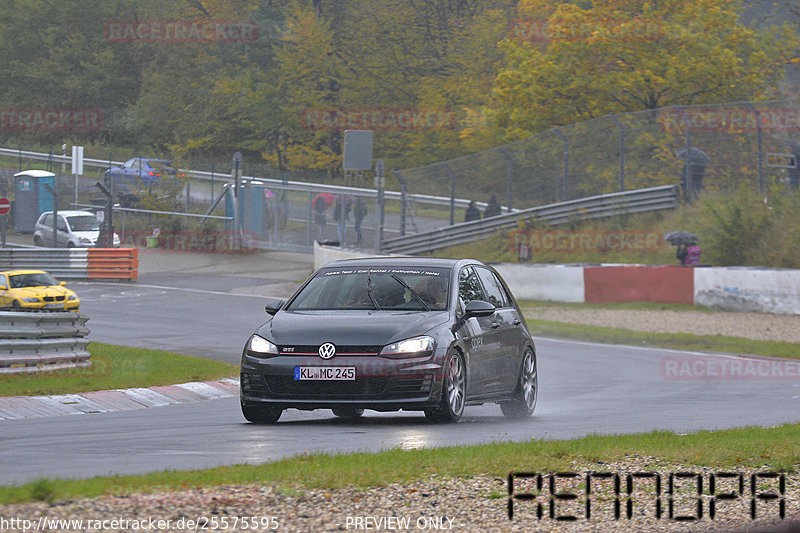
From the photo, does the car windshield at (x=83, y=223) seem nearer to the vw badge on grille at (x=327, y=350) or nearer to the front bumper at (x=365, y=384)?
the front bumper at (x=365, y=384)

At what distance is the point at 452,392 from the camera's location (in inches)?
403

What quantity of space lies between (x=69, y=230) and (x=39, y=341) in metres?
28.7

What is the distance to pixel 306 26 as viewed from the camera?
6272 centimetres

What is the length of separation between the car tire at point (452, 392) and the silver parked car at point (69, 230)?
109 feet

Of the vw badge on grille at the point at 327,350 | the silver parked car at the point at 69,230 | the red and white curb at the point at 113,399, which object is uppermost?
the silver parked car at the point at 69,230

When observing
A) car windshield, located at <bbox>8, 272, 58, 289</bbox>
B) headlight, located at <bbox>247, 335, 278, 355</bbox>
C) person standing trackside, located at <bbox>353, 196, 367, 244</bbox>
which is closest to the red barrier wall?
person standing trackside, located at <bbox>353, 196, 367, 244</bbox>

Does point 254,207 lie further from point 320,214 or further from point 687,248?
point 687,248

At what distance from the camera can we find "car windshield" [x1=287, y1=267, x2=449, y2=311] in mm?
10766

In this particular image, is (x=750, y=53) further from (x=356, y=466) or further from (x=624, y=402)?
(x=356, y=466)

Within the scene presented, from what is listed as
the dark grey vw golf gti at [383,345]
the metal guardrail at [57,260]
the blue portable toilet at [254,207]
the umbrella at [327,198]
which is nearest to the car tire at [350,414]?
the dark grey vw golf gti at [383,345]

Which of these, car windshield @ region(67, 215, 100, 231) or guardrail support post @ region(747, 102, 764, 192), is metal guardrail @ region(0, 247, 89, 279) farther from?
guardrail support post @ region(747, 102, 764, 192)

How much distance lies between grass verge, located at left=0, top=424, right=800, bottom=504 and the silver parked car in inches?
1400

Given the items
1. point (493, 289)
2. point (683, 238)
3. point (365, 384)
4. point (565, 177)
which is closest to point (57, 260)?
point (565, 177)

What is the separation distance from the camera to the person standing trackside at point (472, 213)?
120ft
